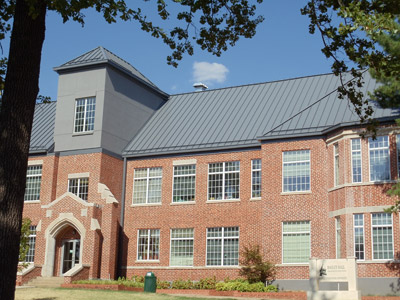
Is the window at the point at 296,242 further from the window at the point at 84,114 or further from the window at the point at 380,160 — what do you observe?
the window at the point at 84,114

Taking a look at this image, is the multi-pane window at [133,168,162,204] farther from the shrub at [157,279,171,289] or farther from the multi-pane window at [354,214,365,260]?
the multi-pane window at [354,214,365,260]

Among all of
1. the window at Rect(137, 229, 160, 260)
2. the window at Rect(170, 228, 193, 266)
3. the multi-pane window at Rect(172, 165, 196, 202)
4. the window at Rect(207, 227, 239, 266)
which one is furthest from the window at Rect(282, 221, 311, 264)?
the window at Rect(137, 229, 160, 260)

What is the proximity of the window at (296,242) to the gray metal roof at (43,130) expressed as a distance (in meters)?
15.4

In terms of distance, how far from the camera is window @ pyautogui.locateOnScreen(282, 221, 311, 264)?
94.9 feet

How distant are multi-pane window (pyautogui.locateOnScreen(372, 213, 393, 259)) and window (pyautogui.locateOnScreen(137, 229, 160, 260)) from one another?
12.6m

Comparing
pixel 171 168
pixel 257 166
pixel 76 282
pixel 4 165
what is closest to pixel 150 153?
pixel 171 168

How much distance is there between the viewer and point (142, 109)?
38.5 metres

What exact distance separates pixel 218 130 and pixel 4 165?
83.2ft

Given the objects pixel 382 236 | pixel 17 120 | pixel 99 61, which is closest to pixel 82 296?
pixel 382 236

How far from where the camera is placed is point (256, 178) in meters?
31.8

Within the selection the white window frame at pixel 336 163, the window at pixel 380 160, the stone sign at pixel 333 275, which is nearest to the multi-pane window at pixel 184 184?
the white window frame at pixel 336 163

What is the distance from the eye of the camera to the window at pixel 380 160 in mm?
26797

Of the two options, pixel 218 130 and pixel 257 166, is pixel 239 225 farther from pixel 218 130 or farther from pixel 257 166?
pixel 218 130

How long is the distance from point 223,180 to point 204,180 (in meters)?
1.18
